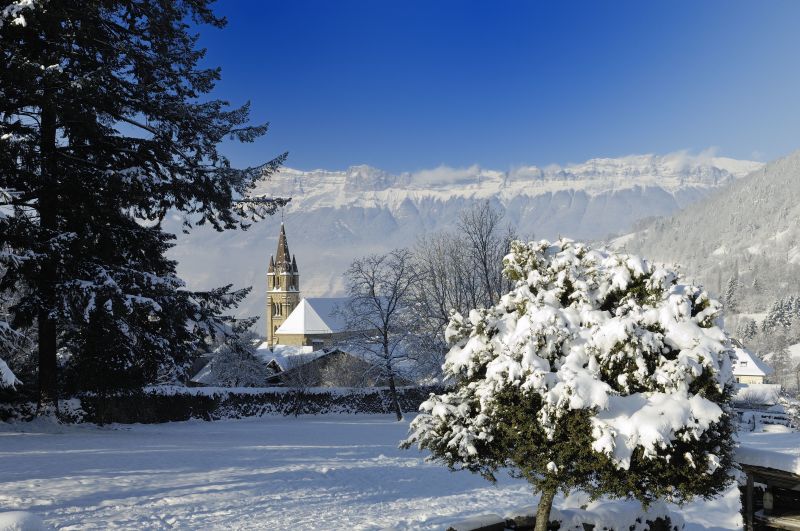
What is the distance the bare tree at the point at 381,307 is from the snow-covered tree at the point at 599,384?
1027 inches

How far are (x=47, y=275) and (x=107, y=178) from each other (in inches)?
113

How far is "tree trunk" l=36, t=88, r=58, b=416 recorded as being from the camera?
48.3ft

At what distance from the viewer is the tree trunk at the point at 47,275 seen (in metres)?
14.7

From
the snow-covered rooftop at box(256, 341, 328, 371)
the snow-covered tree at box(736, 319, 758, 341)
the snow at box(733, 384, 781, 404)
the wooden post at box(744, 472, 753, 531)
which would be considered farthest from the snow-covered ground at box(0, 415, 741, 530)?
the snow-covered tree at box(736, 319, 758, 341)

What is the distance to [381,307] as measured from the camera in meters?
→ 34.5

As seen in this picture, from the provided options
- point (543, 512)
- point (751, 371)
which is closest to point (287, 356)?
point (543, 512)

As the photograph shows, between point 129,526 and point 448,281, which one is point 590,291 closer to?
point 129,526

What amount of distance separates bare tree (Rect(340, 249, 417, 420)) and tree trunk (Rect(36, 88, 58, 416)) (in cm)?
1952

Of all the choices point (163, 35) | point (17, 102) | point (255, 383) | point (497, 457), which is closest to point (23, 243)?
point (17, 102)

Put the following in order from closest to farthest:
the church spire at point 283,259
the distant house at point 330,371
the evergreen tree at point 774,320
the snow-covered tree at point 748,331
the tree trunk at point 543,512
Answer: the tree trunk at point 543,512 → the distant house at point 330,371 → the church spire at point 283,259 → the snow-covered tree at point 748,331 → the evergreen tree at point 774,320

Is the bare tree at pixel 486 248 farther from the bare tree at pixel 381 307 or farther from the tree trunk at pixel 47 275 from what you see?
the tree trunk at pixel 47 275

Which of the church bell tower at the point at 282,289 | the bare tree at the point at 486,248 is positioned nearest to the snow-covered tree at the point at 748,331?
the church bell tower at the point at 282,289

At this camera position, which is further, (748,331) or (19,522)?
(748,331)

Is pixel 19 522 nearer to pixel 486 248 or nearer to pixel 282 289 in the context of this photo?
pixel 486 248
